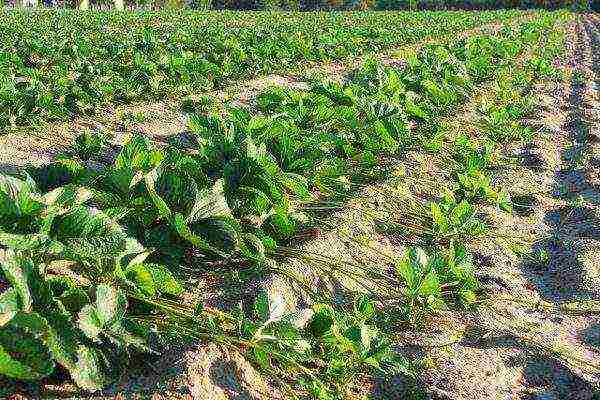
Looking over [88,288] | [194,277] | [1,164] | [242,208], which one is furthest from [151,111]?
[88,288]

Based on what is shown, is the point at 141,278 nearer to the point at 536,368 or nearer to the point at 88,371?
the point at 88,371

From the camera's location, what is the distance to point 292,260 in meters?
3.14

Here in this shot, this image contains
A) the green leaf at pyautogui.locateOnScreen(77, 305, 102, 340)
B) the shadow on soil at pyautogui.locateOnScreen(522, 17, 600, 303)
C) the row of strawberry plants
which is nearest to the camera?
the green leaf at pyautogui.locateOnScreen(77, 305, 102, 340)

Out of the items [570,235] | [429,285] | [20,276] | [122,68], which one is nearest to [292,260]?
[429,285]

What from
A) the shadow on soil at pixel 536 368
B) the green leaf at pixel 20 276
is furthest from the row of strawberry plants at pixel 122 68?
the shadow on soil at pixel 536 368

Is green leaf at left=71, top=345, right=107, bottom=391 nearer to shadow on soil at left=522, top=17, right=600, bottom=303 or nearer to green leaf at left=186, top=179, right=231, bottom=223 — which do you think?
green leaf at left=186, top=179, right=231, bottom=223

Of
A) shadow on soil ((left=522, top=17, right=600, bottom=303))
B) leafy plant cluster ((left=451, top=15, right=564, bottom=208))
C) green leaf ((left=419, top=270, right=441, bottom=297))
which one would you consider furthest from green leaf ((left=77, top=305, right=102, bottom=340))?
leafy plant cluster ((left=451, top=15, right=564, bottom=208))

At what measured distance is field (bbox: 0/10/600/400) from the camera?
215cm

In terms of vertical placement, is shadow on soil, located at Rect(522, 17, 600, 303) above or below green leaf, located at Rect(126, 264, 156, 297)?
below

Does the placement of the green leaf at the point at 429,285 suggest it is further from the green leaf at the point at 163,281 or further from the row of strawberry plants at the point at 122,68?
the row of strawberry plants at the point at 122,68

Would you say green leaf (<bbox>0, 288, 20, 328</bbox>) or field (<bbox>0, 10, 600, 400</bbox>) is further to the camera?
field (<bbox>0, 10, 600, 400</bbox>)

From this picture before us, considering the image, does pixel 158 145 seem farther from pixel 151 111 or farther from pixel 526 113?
pixel 526 113

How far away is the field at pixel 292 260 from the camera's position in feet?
7.06

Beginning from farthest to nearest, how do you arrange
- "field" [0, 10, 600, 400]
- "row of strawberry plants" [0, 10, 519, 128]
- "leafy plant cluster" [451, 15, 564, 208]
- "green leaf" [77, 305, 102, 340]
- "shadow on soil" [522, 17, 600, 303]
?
"row of strawberry plants" [0, 10, 519, 128]
"leafy plant cluster" [451, 15, 564, 208]
"shadow on soil" [522, 17, 600, 303]
"field" [0, 10, 600, 400]
"green leaf" [77, 305, 102, 340]
